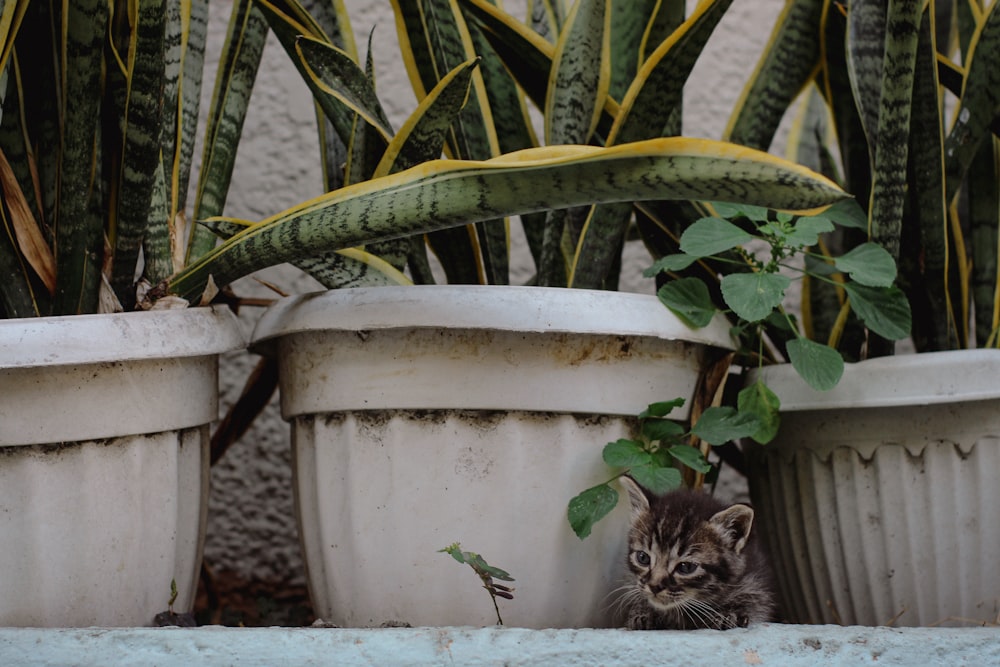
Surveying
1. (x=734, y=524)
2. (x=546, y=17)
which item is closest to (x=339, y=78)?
(x=546, y=17)

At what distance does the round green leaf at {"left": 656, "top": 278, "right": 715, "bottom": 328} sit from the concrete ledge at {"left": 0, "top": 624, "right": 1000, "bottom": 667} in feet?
0.90

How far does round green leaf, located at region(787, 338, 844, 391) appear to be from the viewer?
86 cm

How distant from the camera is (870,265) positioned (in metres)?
0.87

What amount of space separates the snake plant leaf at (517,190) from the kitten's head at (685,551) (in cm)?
31

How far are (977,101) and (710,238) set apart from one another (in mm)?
347

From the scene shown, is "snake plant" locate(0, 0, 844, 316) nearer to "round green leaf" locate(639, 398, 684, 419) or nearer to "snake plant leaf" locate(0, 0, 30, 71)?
"snake plant leaf" locate(0, 0, 30, 71)

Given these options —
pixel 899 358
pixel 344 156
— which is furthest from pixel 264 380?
pixel 899 358

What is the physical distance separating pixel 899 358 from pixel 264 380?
0.65m

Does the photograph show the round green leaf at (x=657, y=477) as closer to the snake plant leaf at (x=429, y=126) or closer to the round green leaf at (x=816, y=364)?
the round green leaf at (x=816, y=364)

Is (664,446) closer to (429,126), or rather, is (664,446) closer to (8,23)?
(429,126)

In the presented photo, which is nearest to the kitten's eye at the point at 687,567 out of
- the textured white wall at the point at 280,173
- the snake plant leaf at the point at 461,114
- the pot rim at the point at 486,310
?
the pot rim at the point at 486,310

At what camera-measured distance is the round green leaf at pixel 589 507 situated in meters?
0.79

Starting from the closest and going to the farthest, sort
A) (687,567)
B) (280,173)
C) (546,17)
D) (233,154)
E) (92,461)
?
(92,461), (687,567), (233,154), (546,17), (280,173)

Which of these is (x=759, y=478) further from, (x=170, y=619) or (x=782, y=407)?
(x=170, y=619)
